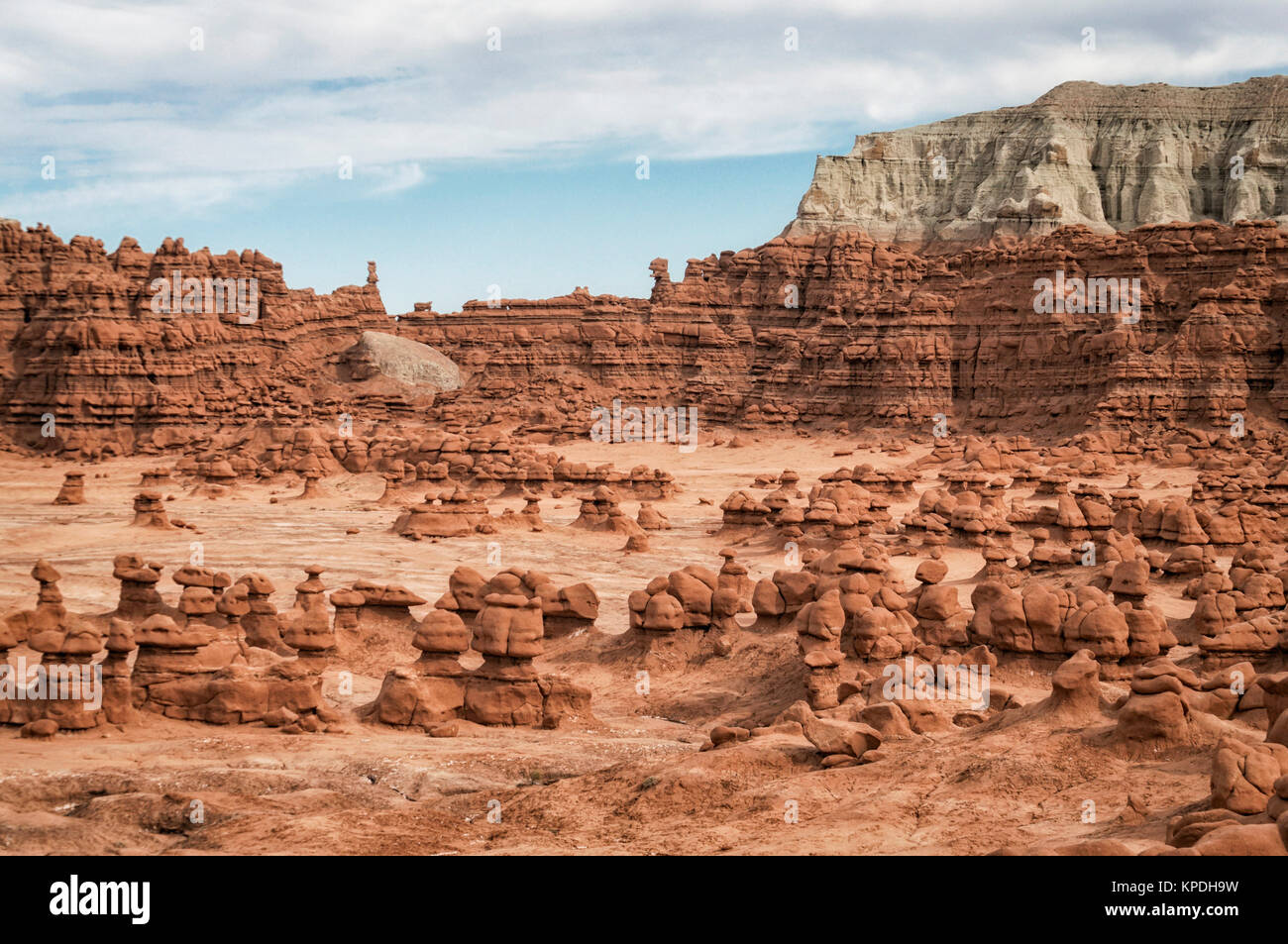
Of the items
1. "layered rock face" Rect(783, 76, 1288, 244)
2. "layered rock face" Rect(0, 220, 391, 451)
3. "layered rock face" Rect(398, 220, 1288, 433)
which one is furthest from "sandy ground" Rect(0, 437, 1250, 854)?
"layered rock face" Rect(783, 76, 1288, 244)

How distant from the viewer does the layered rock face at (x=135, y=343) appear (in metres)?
44.2

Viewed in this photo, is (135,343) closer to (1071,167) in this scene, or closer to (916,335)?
(916,335)

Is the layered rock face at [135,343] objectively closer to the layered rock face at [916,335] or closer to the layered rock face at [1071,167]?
the layered rock face at [916,335]

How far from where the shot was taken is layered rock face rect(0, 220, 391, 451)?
145ft

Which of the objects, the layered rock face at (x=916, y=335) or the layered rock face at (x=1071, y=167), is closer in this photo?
the layered rock face at (x=916, y=335)

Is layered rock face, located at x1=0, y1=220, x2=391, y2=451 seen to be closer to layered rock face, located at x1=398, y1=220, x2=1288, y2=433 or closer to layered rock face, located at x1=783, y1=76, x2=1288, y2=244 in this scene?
layered rock face, located at x1=398, y1=220, x2=1288, y2=433

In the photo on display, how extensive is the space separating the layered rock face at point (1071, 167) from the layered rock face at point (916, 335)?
7.36 m

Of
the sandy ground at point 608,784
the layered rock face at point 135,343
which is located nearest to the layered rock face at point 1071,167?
the layered rock face at point 135,343

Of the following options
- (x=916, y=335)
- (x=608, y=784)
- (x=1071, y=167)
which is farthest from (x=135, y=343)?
(x=1071, y=167)

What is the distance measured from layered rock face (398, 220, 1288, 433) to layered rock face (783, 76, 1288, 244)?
24.2 ft

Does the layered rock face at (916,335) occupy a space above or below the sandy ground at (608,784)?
above

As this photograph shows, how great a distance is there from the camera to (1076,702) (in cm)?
964
